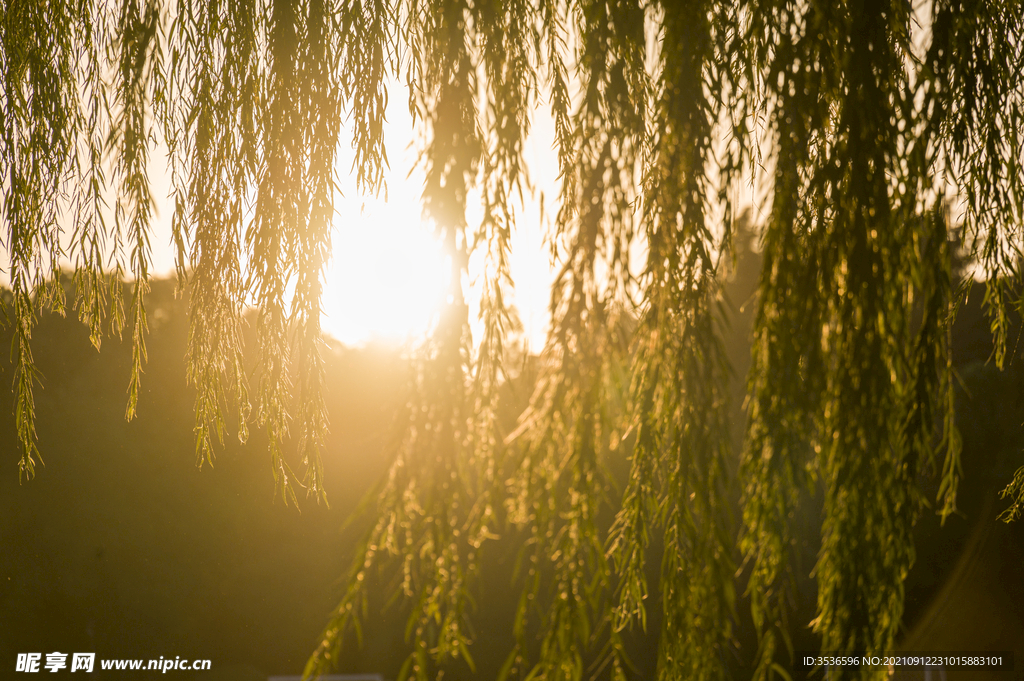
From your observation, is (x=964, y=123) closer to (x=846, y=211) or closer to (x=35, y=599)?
(x=846, y=211)

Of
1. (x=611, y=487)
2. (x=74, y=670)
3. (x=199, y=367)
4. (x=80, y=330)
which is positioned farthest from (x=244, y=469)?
(x=611, y=487)

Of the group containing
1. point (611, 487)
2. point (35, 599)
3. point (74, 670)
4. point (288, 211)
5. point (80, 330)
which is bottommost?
point (74, 670)

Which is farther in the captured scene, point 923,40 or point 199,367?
point 199,367

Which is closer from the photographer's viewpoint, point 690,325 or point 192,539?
point 690,325

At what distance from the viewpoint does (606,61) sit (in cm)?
80

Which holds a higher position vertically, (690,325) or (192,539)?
(690,325)

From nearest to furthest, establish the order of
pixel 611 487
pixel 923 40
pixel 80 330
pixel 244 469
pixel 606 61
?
pixel 611 487 → pixel 606 61 → pixel 923 40 → pixel 80 330 → pixel 244 469

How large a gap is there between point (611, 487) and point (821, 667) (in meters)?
0.37

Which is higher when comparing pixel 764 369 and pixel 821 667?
pixel 764 369

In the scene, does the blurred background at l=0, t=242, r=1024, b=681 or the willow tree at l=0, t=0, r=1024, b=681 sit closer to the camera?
the willow tree at l=0, t=0, r=1024, b=681

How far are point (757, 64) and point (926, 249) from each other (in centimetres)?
34

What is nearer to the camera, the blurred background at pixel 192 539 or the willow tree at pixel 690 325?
the willow tree at pixel 690 325

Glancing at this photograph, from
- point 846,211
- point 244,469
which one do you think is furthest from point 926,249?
point 244,469

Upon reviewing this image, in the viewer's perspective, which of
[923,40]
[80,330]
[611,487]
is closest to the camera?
[611,487]
